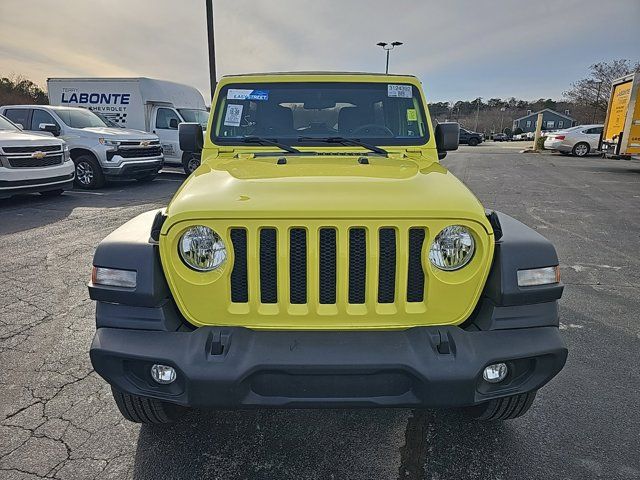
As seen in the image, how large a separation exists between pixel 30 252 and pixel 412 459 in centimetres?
540

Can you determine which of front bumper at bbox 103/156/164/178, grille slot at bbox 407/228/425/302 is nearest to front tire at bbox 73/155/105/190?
front bumper at bbox 103/156/164/178

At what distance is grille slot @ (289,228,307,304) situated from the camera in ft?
6.11

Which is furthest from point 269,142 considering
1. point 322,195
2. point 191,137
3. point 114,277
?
point 114,277

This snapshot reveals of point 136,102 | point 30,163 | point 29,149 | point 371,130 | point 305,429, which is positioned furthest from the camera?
point 136,102

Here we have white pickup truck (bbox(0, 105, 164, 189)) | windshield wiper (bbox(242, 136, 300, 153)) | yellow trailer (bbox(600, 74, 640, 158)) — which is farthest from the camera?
yellow trailer (bbox(600, 74, 640, 158))

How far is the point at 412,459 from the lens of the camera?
2.15 m

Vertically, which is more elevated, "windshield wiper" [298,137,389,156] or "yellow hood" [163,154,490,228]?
"windshield wiper" [298,137,389,156]

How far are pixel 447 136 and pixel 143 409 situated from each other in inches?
109

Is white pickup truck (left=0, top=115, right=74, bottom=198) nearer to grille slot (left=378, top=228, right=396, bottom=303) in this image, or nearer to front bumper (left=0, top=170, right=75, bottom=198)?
front bumper (left=0, top=170, right=75, bottom=198)

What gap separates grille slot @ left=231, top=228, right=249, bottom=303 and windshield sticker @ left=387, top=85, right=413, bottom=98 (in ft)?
6.71

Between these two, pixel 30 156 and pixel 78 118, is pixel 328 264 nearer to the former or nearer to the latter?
pixel 30 156

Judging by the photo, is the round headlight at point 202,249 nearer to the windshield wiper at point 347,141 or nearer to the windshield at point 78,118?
the windshield wiper at point 347,141

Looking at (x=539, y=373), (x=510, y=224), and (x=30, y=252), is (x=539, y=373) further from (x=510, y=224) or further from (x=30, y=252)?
(x=30, y=252)

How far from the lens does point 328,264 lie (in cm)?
188
